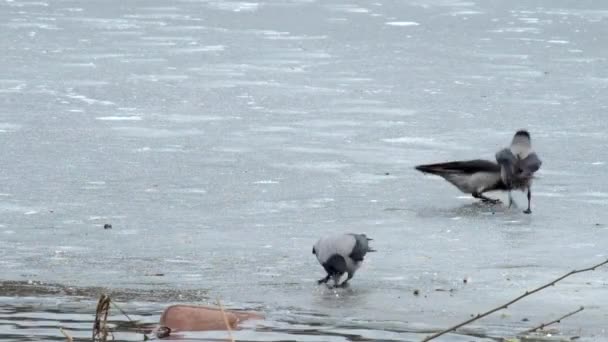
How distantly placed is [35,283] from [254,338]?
1441 millimetres

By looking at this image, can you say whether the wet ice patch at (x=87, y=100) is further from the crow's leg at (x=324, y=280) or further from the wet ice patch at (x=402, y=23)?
the crow's leg at (x=324, y=280)

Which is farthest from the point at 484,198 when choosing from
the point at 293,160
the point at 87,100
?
the point at 87,100

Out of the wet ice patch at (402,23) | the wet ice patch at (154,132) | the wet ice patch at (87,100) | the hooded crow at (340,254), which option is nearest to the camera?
the hooded crow at (340,254)

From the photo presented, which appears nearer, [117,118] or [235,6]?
[117,118]

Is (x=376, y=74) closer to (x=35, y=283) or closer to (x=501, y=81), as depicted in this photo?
(x=501, y=81)

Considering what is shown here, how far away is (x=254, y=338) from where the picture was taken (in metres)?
5.82

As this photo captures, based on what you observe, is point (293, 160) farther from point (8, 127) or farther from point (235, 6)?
point (235, 6)

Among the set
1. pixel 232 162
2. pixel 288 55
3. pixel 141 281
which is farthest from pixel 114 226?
pixel 288 55

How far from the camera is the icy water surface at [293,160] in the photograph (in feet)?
21.9

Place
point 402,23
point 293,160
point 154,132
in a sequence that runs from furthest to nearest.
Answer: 1. point 402,23
2. point 154,132
3. point 293,160

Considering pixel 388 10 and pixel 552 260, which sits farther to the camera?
pixel 388 10

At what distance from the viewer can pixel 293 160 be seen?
10.1 metres

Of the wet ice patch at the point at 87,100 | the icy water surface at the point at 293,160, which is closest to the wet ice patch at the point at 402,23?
the icy water surface at the point at 293,160

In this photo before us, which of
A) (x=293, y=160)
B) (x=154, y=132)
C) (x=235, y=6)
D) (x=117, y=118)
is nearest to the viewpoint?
(x=293, y=160)
